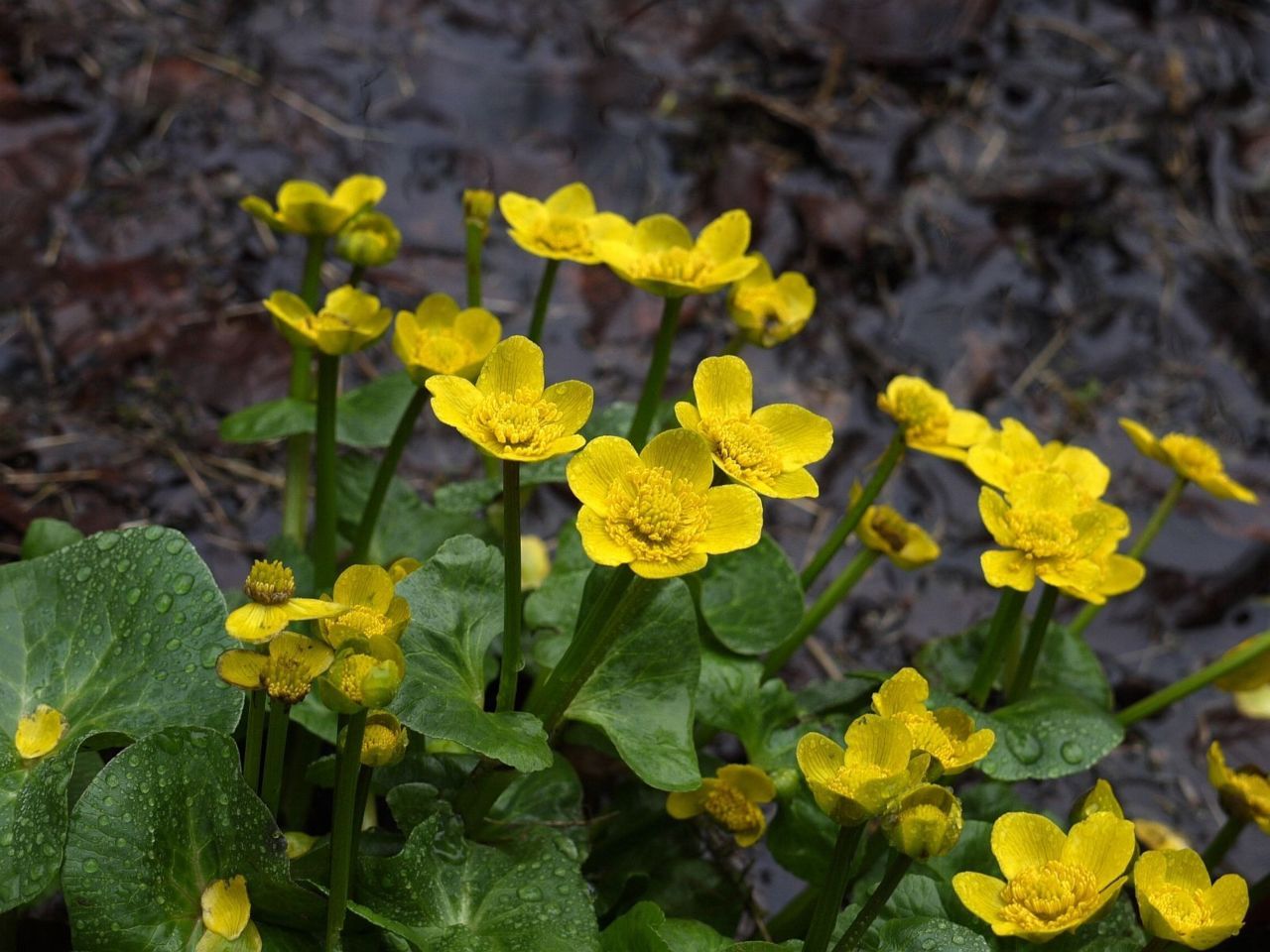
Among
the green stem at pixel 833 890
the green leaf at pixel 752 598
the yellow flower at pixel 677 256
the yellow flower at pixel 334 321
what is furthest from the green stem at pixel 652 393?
the green stem at pixel 833 890

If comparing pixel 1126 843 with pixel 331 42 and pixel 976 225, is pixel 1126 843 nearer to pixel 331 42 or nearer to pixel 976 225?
pixel 976 225

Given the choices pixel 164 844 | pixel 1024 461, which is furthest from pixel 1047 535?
pixel 164 844

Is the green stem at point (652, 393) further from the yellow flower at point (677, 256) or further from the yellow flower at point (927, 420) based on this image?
the yellow flower at point (927, 420)

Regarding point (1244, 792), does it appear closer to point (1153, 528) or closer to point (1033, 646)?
point (1033, 646)

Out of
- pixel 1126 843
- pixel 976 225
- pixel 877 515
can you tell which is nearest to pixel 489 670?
pixel 877 515

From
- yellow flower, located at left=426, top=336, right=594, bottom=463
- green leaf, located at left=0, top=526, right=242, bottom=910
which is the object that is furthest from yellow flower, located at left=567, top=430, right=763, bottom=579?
green leaf, located at left=0, top=526, right=242, bottom=910
